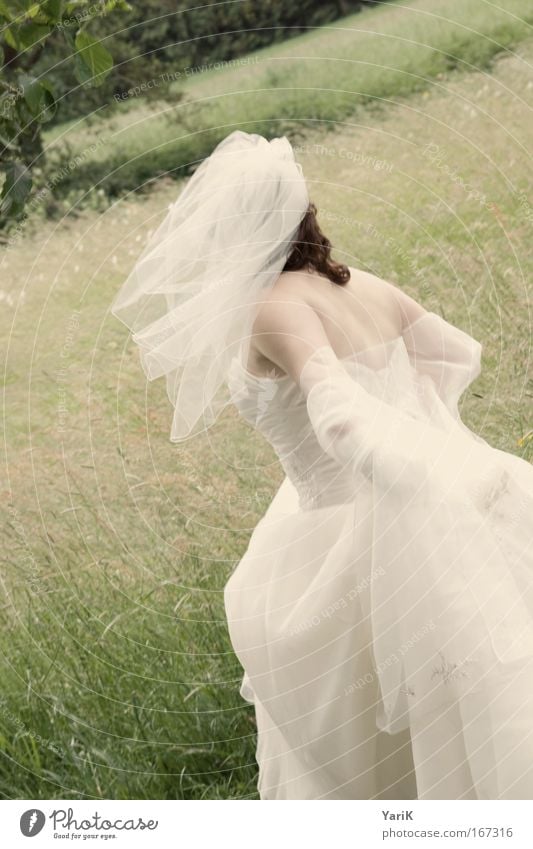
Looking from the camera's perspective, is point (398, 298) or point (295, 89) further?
point (295, 89)

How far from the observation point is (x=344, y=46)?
867 centimetres

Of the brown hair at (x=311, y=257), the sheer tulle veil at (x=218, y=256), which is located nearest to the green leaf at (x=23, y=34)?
the sheer tulle veil at (x=218, y=256)

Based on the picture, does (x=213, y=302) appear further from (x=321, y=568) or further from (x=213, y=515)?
(x=213, y=515)

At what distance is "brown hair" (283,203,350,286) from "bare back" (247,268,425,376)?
27mm

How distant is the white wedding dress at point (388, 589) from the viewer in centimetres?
295

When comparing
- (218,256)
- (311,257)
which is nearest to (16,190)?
(218,256)

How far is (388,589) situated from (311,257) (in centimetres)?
104

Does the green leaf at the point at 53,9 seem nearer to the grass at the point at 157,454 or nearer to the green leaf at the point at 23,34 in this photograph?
the green leaf at the point at 23,34

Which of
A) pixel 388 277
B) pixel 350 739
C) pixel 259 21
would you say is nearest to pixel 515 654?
pixel 350 739

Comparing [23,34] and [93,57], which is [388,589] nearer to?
[93,57]

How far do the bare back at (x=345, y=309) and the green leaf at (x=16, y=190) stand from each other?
2.37ft

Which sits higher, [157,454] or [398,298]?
[398,298]

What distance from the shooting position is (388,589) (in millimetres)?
3020

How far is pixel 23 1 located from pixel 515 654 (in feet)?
7.04
